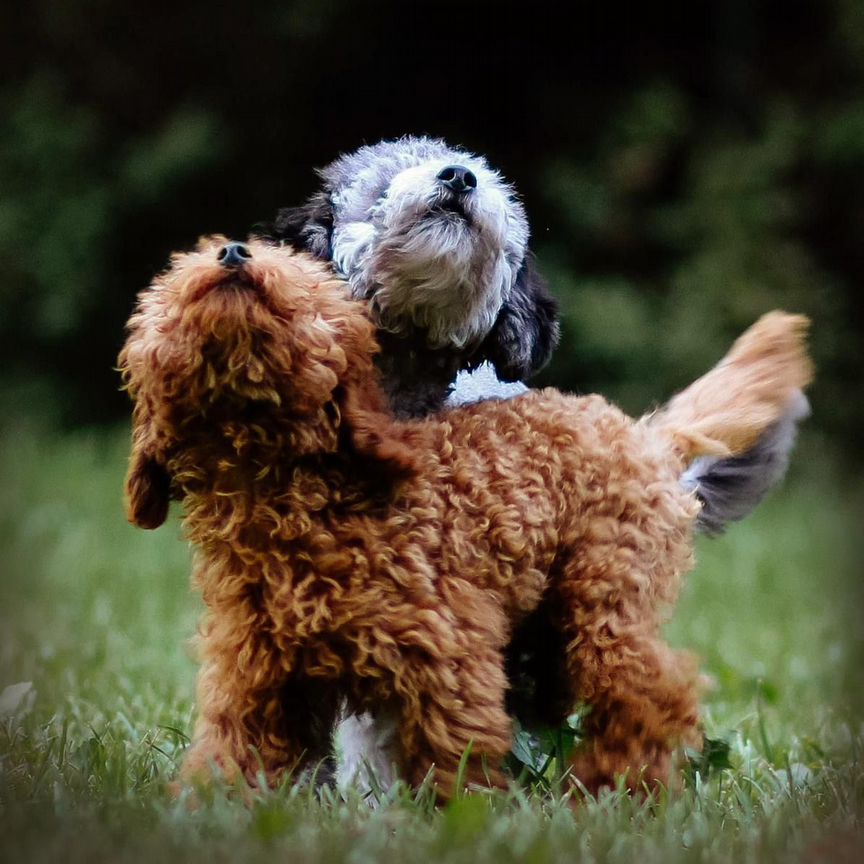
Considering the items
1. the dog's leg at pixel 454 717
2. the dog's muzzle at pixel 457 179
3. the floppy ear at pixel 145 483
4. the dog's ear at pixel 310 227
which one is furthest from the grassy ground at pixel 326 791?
the dog's muzzle at pixel 457 179

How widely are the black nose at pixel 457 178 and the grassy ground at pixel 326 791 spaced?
1050 mm

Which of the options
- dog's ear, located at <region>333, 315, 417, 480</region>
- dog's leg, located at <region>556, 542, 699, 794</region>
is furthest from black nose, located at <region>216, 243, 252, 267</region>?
dog's leg, located at <region>556, 542, 699, 794</region>

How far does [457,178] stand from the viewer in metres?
2.41

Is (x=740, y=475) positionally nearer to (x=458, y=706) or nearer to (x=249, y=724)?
(x=458, y=706)

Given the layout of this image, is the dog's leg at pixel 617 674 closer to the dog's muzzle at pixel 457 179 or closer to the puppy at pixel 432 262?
the puppy at pixel 432 262

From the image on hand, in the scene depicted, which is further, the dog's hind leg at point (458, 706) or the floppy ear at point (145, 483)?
the floppy ear at point (145, 483)

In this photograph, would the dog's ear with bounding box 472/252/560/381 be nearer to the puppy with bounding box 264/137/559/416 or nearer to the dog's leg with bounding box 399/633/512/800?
the puppy with bounding box 264/137/559/416

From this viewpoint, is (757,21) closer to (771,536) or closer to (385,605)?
(771,536)

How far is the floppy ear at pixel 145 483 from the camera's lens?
2264 millimetres

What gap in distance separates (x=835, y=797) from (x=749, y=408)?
2.53ft

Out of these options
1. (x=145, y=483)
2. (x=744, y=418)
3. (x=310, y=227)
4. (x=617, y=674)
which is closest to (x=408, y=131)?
(x=310, y=227)

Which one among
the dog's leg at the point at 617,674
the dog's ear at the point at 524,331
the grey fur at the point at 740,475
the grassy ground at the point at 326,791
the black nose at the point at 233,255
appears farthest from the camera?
the grey fur at the point at 740,475

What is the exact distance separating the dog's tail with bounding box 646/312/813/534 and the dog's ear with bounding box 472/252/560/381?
11.0 inches

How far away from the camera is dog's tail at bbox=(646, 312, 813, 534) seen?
2.67 meters
